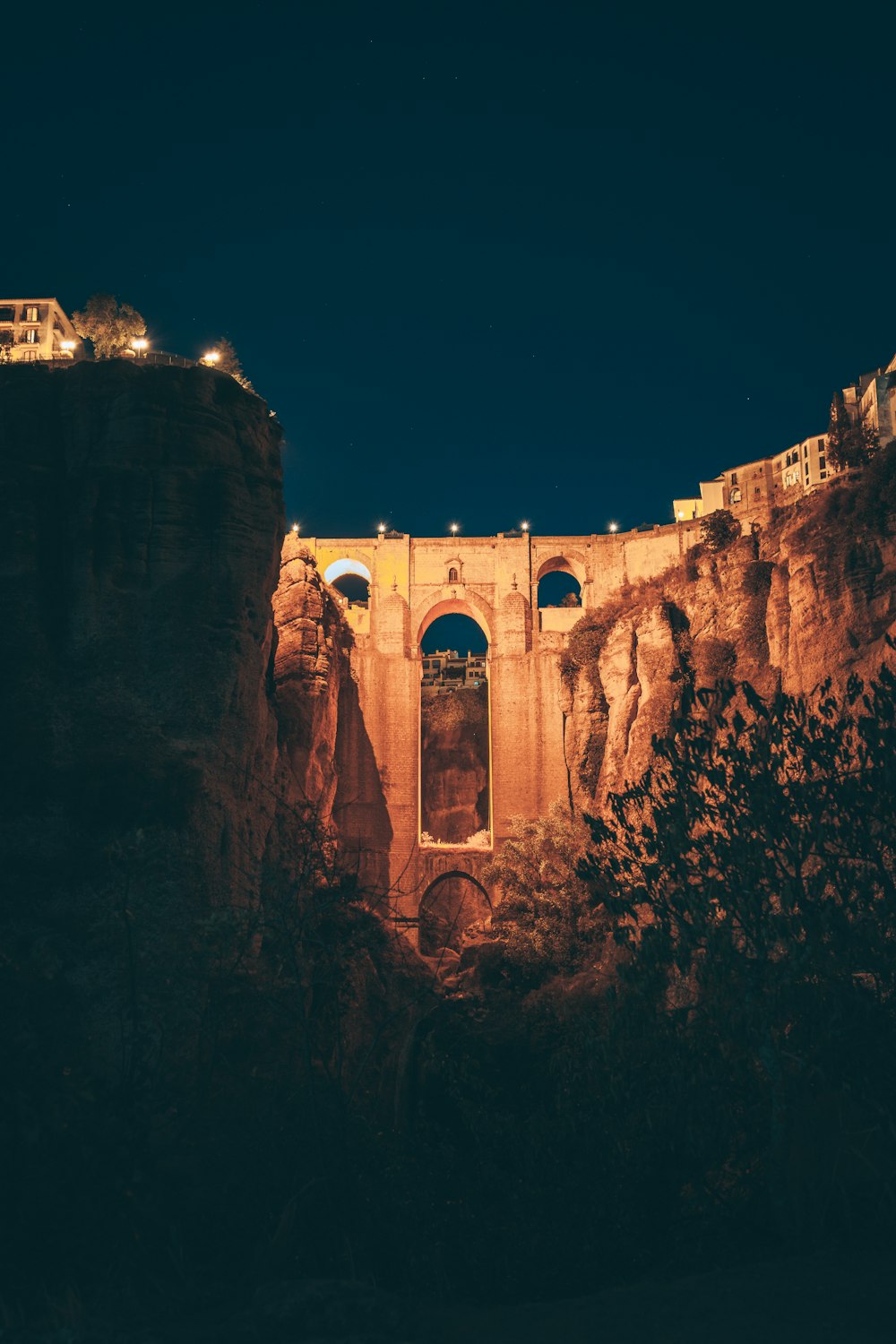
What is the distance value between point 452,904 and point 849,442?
97.2 ft

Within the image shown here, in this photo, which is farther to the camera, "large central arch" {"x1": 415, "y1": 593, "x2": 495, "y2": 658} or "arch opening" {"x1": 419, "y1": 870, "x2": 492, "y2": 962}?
"large central arch" {"x1": 415, "y1": 593, "x2": 495, "y2": 658}

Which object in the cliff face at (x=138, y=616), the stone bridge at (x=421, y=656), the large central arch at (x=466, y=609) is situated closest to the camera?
the cliff face at (x=138, y=616)

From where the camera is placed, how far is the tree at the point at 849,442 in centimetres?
5756

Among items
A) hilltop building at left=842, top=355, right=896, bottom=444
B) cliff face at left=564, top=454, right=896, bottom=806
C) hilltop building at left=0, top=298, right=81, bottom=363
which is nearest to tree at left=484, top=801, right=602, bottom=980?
cliff face at left=564, top=454, right=896, bottom=806

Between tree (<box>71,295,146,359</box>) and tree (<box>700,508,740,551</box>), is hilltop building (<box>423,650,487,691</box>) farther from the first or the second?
tree (<box>71,295,146,359</box>)

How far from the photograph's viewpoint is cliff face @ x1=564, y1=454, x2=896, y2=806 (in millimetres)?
44562

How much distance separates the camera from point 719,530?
56.8 meters

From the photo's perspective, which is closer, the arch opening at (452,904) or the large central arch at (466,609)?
the arch opening at (452,904)

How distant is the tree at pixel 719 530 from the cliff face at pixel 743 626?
Result: 130 centimetres

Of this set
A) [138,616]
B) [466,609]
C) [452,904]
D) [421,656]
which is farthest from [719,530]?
[138,616]

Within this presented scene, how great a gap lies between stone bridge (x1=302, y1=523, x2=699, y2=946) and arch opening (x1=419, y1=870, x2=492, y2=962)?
0.52m

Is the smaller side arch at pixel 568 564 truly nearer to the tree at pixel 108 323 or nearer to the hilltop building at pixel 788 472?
the hilltop building at pixel 788 472

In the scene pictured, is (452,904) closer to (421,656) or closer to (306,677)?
(421,656)

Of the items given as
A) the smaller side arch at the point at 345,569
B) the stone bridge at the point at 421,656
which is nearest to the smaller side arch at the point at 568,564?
the stone bridge at the point at 421,656
